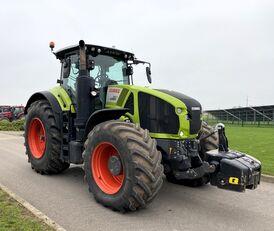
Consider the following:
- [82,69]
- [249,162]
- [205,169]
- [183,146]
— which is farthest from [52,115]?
[249,162]

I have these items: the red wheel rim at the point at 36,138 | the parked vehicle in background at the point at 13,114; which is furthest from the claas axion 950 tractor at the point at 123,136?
the parked vehicle in background at the point at 13,114

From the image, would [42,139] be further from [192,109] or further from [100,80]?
[192,109]

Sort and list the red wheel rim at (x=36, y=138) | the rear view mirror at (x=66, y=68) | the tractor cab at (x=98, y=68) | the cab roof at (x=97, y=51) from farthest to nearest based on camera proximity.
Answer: the red wheel rim at (x=36, y=138) → the rear view mirror at (x=66, y=68) → the cab roof at (x=97, y=51) → the tractor cab at (x=98, y=68)

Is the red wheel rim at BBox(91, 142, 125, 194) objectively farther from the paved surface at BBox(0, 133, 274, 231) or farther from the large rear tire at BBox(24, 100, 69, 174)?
the large rear tire at BBox(24, 100, 69, 174)

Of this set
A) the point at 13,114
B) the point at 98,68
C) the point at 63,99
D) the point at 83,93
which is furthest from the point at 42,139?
the point at 13,114

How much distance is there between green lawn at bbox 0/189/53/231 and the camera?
160 inches

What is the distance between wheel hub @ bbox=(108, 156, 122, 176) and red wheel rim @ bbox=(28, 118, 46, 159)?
299cm

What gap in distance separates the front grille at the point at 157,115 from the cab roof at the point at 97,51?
1.49 metres

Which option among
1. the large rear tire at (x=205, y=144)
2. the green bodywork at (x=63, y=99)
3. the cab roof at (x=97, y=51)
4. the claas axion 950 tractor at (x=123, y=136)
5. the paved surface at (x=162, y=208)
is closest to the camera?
the paved surface at (x=162, y=208)

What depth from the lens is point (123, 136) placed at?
4.90 meters

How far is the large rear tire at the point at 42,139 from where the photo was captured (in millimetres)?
6914

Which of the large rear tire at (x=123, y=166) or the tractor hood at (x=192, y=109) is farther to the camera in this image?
the tractor hood at (x=192, y=109)

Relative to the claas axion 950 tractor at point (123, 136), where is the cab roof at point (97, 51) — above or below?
above

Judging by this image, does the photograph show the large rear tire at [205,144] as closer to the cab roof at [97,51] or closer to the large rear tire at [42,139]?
the cab roof at [97,51]
